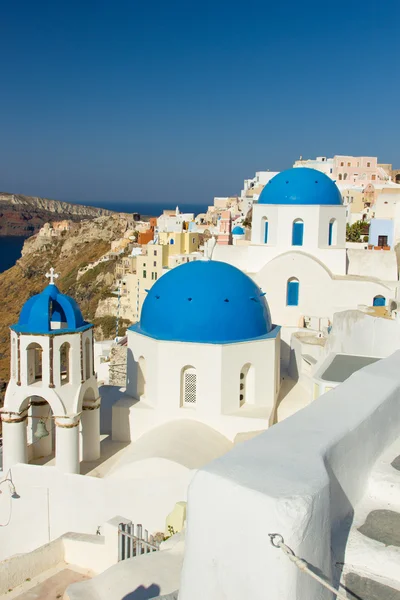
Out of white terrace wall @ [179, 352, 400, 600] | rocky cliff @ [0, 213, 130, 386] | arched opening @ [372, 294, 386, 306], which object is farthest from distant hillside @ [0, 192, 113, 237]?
white terrace wall @ [179, 352, 400, 600]

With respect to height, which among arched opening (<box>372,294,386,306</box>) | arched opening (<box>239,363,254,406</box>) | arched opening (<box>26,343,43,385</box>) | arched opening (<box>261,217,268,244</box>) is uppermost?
arched opening (<box>261,217,268,244</box>)

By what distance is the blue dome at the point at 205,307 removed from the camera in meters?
10.7

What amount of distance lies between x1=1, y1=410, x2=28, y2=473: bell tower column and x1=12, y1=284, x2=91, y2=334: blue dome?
1.50 metres

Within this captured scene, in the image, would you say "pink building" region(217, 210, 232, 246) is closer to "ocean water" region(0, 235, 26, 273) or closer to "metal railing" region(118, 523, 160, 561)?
"metal railing" region(118, 523, 160, 561)

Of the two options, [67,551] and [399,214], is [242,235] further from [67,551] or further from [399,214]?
[67,551]

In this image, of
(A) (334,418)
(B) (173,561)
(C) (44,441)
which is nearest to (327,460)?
(A) (334,418)

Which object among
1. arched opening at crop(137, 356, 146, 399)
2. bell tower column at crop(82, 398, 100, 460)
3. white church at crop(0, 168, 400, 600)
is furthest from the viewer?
arched opening at crop(137, 356, 146, 399)

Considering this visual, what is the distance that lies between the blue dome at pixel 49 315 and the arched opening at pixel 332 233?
905 cm

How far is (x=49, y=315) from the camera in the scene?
9.75 m

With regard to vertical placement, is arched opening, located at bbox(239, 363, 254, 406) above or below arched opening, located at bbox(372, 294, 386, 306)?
below

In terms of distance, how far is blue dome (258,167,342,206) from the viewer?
16.6 metres

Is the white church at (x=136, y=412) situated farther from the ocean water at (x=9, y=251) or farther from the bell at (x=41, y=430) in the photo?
the ocean water at (x=9, y=251)

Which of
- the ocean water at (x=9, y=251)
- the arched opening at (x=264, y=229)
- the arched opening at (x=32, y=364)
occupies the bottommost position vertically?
the ocean water at (x=9, y=251)

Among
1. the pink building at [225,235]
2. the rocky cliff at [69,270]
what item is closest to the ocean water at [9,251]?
the rocky cliff at [69,270]
